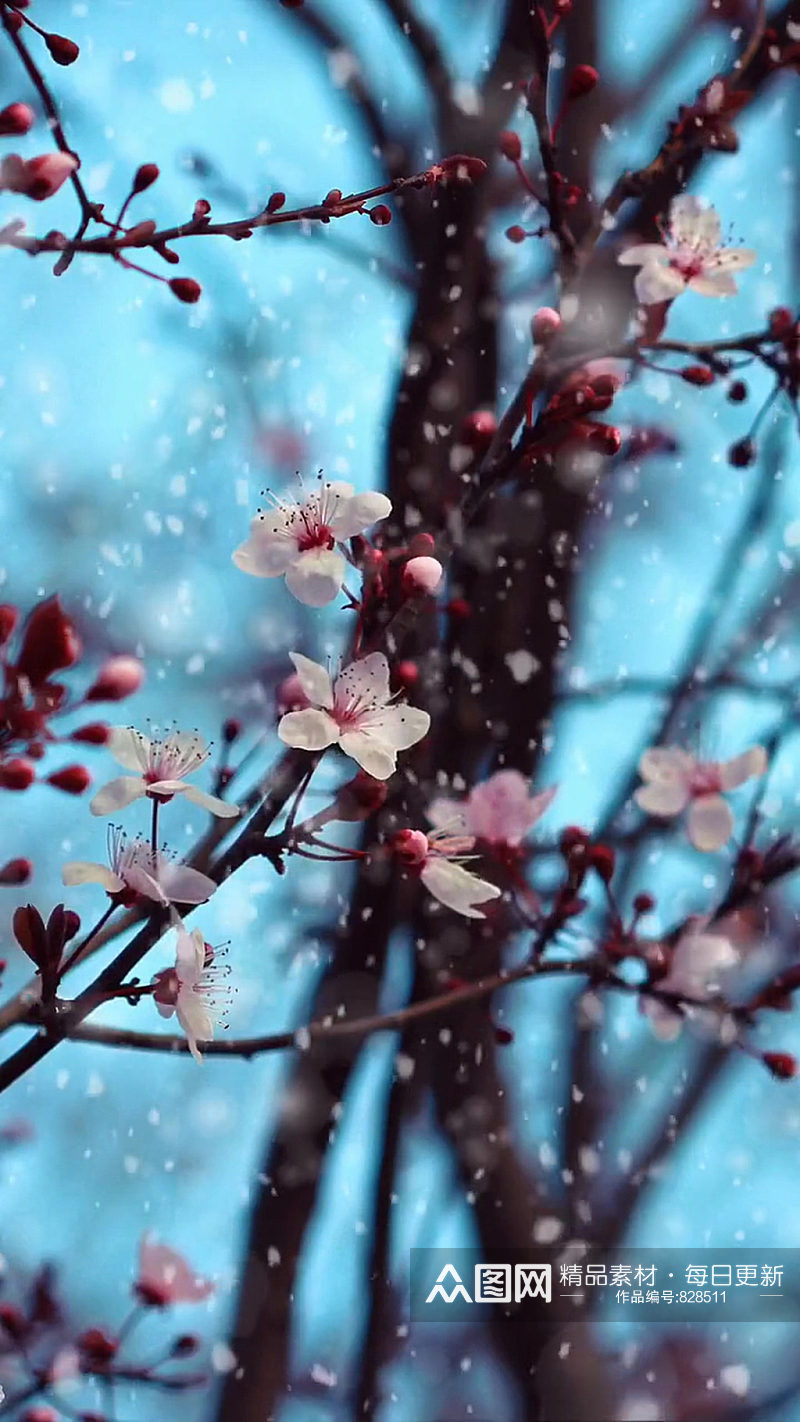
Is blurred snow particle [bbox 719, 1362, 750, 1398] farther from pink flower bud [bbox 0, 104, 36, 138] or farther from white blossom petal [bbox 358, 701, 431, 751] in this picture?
pink flower bud [bbox 0, 104, 36, 138]

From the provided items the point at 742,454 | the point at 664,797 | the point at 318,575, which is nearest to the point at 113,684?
the point at 318,575

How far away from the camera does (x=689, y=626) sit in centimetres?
73

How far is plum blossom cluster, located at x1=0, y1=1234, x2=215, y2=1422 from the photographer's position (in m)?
0.56

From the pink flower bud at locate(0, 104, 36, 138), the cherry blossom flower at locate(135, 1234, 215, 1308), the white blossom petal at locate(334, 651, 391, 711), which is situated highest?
the pink flower bud at locate(0, 104, 36, 138)

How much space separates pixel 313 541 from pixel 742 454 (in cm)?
36

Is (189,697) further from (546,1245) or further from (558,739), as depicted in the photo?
Answer: (546,1245)

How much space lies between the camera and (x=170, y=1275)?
60 centimetres

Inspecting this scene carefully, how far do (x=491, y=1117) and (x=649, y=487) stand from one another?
0.39 meters

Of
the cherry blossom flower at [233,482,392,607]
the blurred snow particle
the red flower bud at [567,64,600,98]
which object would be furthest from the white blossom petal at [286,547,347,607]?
the blurred snow particle

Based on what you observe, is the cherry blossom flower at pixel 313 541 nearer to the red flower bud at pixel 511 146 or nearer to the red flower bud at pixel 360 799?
the red flower bud at pixel 360 799

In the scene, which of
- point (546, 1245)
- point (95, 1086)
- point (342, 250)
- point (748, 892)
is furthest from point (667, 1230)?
point (342, 250)

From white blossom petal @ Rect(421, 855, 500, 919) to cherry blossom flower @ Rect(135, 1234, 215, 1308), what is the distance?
28cm

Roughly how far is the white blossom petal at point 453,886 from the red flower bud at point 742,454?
0.36 m

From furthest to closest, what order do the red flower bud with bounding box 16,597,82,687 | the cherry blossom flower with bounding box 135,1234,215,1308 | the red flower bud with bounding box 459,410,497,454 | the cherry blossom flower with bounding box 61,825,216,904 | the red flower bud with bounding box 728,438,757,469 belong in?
the red flower bud with bounding box 728,438,757,469
the cherry blossom flower with bounding box 135,1234,215,1308
the red flower bud with bounding box 459,410,497,454
the cherry blossom flower with bounding box 61,825,216,904
the red flower bud with bounding box 16,597,82,687
